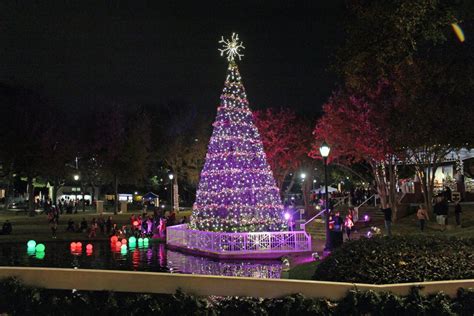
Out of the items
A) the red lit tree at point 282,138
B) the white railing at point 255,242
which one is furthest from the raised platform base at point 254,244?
the red lit tree at point 282,138

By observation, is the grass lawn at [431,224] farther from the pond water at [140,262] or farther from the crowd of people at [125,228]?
the crowd of people at [125,228]

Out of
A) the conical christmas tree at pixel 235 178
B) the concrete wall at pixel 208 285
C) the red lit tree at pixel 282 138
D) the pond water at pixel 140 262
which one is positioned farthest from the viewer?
the red lit tree at pixel 282 138

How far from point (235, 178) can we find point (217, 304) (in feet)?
56.4

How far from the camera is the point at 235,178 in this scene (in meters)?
23.7

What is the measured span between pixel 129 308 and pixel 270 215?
17.7 metres

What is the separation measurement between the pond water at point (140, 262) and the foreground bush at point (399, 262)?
306 inches

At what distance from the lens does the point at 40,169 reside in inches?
1871

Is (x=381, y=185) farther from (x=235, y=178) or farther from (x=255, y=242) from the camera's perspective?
(x=255, y=242)

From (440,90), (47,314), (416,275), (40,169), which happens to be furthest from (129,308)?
(40,169)

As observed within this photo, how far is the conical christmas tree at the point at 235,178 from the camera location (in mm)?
23500

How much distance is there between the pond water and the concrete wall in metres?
9.15

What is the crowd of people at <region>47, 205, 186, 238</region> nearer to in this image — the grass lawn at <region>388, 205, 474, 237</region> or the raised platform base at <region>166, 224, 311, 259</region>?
the raised platform base at <region>166, 224, 311, 259</region>

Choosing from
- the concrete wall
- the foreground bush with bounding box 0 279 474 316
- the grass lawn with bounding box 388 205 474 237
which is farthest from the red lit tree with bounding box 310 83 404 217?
the concrete wall

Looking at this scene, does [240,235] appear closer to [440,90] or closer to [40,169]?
[440,90]
